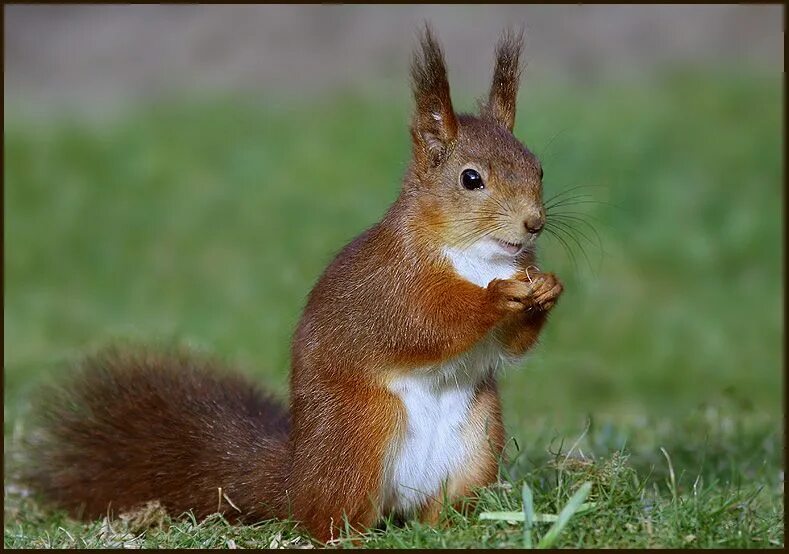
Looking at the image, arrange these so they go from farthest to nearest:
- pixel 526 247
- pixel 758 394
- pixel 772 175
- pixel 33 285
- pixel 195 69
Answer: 1. pixel 195 69
2. pixel 772 175
3. pixel 33 285
4. pixel 758 394
5. pixel 526 247

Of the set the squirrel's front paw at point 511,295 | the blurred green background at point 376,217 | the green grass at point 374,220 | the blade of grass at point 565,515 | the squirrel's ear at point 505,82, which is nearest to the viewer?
the blade of grass at point 565,515

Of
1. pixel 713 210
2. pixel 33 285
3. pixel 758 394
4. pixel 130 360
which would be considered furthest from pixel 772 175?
pixel 130 360

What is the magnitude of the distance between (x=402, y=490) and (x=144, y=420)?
100 centimetres

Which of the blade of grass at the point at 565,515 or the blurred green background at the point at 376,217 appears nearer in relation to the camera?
the blade of grass at the point at 565,515

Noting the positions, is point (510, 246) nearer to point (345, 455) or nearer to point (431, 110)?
point (431, 110)

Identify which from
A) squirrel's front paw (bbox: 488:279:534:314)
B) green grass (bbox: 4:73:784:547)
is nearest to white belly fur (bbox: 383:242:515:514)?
squirrel's front paw (bbox: 488:279:534:314)

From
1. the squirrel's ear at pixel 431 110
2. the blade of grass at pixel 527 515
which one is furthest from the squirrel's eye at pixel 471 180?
the blade of grass at pixel 527 515

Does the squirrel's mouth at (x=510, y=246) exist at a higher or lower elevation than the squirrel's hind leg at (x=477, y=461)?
higher

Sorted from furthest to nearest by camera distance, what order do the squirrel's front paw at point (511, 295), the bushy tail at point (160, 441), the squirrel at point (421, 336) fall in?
the bushy tail at point (160, 441) → the squirrel at point (421, 336) → the squirrel's front paw at point (511, 295)

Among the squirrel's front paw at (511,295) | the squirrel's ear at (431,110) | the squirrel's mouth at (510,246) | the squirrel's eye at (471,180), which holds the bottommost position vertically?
the squirrel's front paw at (511,295)

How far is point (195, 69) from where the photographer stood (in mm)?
12031

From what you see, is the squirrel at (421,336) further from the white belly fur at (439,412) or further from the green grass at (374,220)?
the green grass at (374,220)

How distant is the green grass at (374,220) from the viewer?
721cm

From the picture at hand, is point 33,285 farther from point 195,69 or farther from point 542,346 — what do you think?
point 542,346
